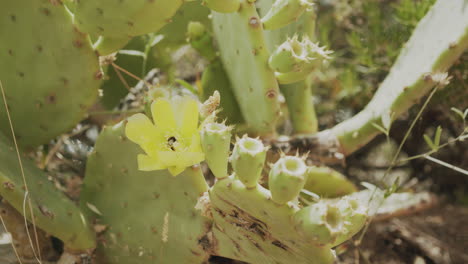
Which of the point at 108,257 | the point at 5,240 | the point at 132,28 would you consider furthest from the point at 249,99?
the point at 5,240

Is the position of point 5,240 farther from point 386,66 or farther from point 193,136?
point 386,66

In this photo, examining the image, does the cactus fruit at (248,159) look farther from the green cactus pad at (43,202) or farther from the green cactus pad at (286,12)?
the green cactus pad at (43,202)

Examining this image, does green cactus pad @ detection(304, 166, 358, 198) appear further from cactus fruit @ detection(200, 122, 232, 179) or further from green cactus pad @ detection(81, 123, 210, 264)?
cactus fruit @ detection(200, 122, 232, 179)

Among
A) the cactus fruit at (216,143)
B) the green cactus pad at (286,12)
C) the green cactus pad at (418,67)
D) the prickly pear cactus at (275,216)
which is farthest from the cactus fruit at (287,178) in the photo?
the green cactus pad at (418,67)

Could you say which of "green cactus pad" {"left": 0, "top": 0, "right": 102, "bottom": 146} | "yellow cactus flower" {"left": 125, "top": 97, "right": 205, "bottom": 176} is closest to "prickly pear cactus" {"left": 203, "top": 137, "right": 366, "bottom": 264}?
"yellow cactus flower" {"left": 125, "top": 97, "right": 205, "bottom": 176}

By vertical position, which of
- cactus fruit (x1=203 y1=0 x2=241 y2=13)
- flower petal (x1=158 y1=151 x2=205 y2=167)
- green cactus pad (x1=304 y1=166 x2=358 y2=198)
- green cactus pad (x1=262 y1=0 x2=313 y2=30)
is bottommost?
green cactus pad (x1=304 y1=166 x2=358 y2=198)

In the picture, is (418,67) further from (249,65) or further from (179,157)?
(179,157)
